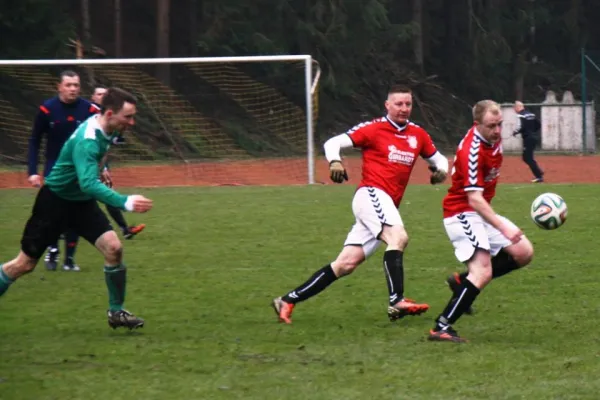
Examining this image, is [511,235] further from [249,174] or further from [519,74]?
[519,74]

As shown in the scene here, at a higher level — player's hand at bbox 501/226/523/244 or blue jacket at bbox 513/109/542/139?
player's hand at bbox 501/226/523/244

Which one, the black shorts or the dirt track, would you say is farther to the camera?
the dirt track

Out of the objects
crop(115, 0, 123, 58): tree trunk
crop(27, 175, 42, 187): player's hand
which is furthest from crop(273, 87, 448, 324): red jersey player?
crop(115, 0, 123, 58): tree trunk

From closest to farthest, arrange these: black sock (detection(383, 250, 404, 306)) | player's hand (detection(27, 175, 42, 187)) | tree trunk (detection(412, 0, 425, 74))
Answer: black sock (detection(383, 250, 404, 306)), player's hand (detection(27, 175, 42, 187)), tree trunk (detection(412, 0, 425, 74))

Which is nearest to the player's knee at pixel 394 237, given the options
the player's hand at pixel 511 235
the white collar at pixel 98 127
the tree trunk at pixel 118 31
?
the player's hand at pixel 511 235

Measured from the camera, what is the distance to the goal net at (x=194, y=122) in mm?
24891

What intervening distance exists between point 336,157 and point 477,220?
1083 mm

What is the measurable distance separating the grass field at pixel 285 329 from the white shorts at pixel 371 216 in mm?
573

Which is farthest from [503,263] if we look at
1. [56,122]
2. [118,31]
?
[118,31]

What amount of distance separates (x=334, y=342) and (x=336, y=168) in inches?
48.4

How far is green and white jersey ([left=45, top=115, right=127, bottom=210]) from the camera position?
7742 millimetres

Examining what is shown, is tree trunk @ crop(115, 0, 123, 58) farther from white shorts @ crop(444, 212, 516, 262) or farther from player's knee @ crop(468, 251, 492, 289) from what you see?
player's knee @ crop(468, 251, 492, 289)

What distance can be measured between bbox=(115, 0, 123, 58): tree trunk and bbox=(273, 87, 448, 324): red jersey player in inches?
1188

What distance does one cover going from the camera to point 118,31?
3844 cm
